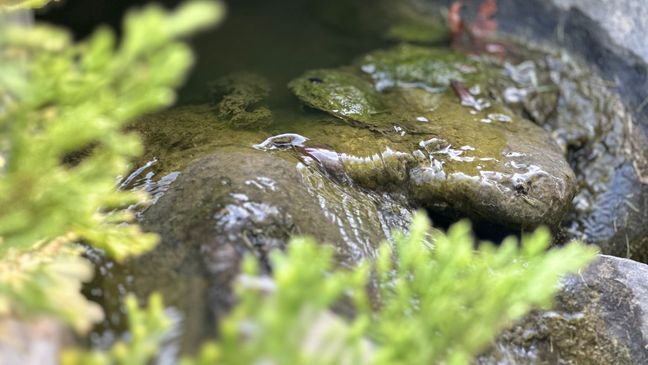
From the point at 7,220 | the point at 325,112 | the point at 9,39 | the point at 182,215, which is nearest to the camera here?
the point at 9,39

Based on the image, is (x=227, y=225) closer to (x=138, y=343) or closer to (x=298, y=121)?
(x=138, y=343)

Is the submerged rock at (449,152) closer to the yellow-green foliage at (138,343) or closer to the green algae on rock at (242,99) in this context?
the green algae on rock at (242,99)

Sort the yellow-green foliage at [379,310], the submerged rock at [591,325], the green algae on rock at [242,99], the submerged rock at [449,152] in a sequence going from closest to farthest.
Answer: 1. the yellow-green foliage at [379,310]
2. the submerged rock at [591,325]
3. the submerged rock at [449,152]
4. the green algae on rock at [242,99]

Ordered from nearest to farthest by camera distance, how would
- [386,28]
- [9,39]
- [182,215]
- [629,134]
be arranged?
[9,39]
[182,215]
[629,134]
[386,28]

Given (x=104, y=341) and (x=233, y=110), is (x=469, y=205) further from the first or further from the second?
(x=104, y=341)

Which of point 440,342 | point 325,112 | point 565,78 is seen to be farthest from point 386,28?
point 440,342

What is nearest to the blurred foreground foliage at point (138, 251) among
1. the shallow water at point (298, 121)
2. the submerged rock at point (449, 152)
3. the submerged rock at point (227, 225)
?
the submerged rock at point (227, 225)
